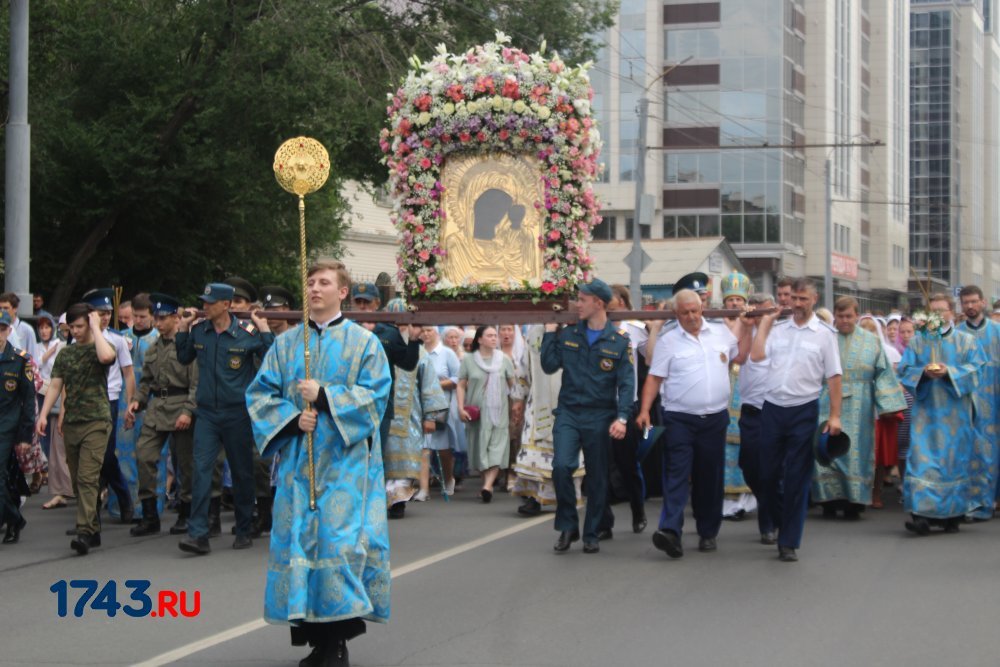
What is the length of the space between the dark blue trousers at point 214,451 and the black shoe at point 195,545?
0.15ft

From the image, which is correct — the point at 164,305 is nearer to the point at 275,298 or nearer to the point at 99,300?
the point at 99,300

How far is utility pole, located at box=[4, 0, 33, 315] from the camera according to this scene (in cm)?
1638

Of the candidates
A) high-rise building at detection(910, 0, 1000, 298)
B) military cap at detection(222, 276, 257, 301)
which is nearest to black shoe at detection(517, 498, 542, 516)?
military cap at detection(222, 276, 257, 301)

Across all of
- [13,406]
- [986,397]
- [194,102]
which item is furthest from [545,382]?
[194,102]

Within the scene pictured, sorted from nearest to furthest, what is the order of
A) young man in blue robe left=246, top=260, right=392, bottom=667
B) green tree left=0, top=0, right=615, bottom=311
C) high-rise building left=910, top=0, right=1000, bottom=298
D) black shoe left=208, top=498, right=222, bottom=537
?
1. young man in blue robe left=246, top=260, right=392, bottom=667
2. black shoe left=208, top=498, right=222, bottom=537
3. green tree left=0, top=0, right=615, bottom=311
4. high-rise building left=910, top=0, right=1000, bottom=298

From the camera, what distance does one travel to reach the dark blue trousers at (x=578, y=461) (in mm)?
10773

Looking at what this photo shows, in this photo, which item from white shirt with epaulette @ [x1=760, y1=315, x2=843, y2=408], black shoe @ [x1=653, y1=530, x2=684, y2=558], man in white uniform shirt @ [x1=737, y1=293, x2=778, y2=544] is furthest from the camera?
man in white uniform shirt @ [x1=737, y1=293, x2=778, y2=544]

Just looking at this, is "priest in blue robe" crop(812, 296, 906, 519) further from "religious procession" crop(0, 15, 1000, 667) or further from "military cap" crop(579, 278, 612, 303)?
"military cap" crop(579, 278, 612, 303)

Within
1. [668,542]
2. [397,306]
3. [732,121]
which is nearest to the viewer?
[668,542]

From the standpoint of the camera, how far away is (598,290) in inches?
428

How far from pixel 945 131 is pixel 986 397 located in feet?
313

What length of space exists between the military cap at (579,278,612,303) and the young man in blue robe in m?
3.90

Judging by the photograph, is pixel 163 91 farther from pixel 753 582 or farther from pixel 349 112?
pixel 753 582

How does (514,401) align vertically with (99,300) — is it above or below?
below
